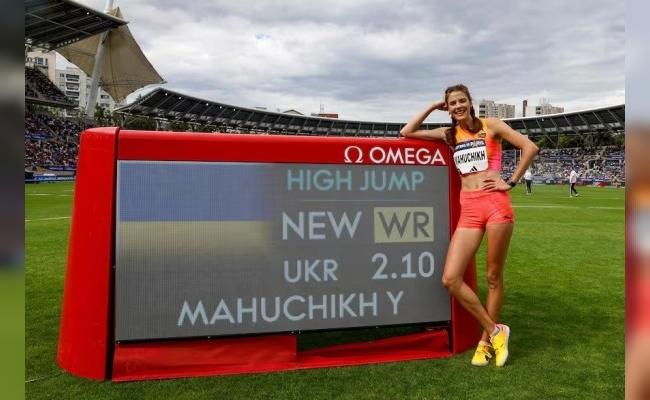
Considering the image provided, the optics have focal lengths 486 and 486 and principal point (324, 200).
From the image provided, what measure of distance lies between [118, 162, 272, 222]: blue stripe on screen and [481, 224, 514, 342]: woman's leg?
1607 mm

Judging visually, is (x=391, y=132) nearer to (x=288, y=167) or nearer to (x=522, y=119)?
(x=522, y=119)

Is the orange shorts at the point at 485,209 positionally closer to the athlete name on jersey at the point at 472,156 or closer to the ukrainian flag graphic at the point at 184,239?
the athlete name on jersey at the point at 472,156

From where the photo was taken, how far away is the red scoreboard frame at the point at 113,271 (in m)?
3.18

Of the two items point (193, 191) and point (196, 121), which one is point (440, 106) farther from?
point (196, 121)

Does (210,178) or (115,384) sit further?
(210,178)

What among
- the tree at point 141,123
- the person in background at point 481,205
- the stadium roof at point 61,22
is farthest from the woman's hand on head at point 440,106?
the tree at point 141,123

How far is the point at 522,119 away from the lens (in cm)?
6688

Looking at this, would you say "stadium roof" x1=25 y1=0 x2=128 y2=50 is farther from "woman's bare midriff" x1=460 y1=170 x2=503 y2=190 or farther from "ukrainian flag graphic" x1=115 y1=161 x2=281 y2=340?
"woman's bare midriff" x1=460 y1=170 x2=503 y2=190

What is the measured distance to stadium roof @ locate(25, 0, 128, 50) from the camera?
33.3 meters

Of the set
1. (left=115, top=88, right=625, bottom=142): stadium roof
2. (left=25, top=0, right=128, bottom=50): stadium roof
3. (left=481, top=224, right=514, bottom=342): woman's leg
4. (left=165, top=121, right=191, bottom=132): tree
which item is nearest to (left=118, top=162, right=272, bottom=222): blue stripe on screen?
(left=481, top=224, right=514, bottom=342): woman's leg

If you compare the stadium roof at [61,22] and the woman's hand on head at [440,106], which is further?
the stadium roof at [61,22]

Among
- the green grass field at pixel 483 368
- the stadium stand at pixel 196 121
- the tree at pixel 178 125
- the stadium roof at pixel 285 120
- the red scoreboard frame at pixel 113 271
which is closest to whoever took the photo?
the green grass field at pixel 483 368

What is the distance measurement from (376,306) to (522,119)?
69.7 meters

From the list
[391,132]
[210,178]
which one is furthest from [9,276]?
[391,132]
